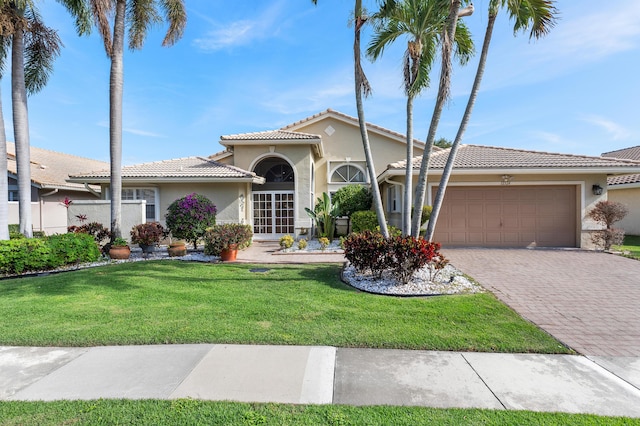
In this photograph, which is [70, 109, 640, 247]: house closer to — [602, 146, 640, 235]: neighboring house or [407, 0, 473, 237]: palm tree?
[407, 0, 473, 237]: palm tree

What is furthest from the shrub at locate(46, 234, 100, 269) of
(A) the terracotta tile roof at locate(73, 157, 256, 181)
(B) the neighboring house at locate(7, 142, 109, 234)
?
(B) the neighboring house at locate(7, 142, 109, 234)

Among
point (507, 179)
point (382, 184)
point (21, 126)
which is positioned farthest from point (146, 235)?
point (507, 179)

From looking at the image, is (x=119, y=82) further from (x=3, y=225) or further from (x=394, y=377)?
(x=394, y=377)

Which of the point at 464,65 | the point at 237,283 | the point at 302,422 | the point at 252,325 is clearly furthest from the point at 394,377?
the point at 464,65

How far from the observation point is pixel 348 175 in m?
19.2

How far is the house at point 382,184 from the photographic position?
515 inches

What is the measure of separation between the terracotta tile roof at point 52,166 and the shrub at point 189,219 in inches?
439

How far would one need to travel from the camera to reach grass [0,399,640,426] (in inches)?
109

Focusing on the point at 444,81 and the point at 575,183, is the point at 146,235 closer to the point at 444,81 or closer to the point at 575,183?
the point at 444,81

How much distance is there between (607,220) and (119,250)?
18339 millimetres

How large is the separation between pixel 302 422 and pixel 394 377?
127 centimetres

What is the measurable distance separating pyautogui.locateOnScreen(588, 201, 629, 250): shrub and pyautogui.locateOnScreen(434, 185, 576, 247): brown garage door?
76 centimetres

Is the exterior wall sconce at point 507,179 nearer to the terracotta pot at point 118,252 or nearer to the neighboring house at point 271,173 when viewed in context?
the neighboring house at point 271,173

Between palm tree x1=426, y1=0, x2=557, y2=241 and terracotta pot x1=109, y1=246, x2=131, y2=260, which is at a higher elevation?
palm tree x1=426, y1=0, x2=557, y2=241
